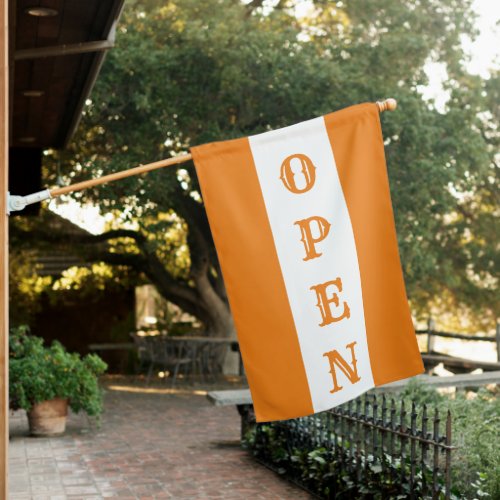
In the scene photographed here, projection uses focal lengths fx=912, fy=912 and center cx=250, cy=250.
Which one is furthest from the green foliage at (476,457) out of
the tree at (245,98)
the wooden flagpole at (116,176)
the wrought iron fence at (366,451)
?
the tree at (245,98)

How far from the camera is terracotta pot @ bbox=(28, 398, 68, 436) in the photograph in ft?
34.9

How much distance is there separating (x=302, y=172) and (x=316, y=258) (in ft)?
1.44

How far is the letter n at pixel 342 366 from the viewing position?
14.8ft

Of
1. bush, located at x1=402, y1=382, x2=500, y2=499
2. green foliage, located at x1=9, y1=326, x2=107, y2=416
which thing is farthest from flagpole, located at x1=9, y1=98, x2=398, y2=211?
green foliage, located at x1=9, y1=326, x2=107, y2=416

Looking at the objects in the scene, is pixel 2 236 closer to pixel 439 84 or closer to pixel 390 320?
pixel 390 320

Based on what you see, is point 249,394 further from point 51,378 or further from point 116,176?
point 116,176

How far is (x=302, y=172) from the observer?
4582 mm

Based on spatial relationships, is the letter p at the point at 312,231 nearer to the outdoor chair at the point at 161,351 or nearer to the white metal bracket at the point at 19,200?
the white metal bracket at the point at 19,200

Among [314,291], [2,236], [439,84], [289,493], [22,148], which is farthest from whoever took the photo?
[439,84]

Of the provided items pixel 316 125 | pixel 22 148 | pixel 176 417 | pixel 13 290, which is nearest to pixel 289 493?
pixel 316 125

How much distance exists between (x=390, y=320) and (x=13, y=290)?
1769 cm

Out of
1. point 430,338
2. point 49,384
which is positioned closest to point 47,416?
point 49,384

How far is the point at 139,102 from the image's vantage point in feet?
46.1

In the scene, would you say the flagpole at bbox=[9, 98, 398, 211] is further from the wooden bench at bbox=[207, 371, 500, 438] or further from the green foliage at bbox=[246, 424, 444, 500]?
the wooden bench at bbox=[207, 371, 500, 438]
